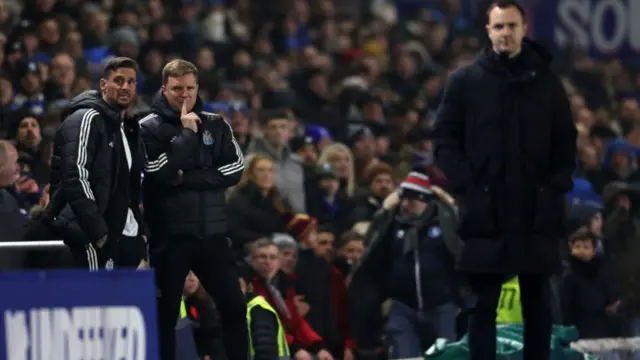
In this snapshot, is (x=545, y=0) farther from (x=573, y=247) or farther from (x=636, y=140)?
(x=573, y=247)

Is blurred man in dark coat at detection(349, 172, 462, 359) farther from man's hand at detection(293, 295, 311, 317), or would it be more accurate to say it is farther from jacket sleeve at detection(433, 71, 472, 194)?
jacket sleeve at detection(433, 71, 472, 194)

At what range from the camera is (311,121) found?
18.9m

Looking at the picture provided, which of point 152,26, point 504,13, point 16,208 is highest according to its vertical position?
point 152,26

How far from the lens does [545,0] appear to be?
1065 inches

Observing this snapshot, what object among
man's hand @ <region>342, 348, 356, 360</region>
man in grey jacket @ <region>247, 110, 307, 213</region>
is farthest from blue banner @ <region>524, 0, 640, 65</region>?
man's hand @ <region>342, 348, 356, 360</region>

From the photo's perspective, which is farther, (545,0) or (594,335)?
(545,0)

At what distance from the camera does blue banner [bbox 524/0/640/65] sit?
27156 mm

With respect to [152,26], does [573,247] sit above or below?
below

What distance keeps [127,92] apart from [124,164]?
1.33ft

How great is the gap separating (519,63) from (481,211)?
825 millimetres

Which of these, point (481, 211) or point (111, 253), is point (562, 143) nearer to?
point (481, 211)

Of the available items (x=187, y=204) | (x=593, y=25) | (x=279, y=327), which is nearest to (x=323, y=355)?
(x=279, y=327)

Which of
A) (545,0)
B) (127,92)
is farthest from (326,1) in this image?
(127,92)

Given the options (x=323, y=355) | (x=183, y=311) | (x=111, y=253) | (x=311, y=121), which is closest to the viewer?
(x=111, y=253)
